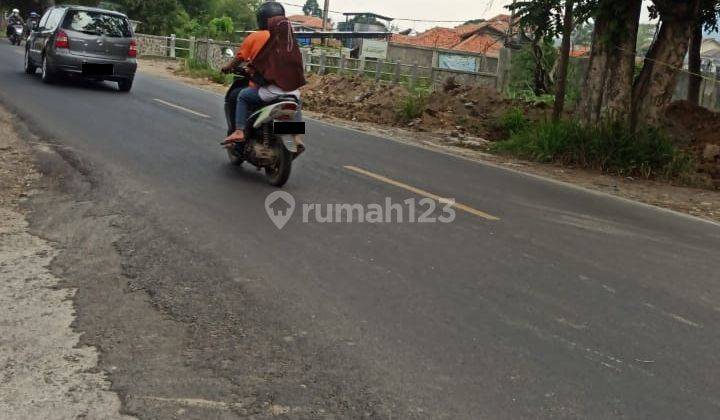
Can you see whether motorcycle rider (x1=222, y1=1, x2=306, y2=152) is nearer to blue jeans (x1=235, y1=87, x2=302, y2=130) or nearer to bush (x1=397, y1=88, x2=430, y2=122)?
blue jeans (x1=235, y1=87, x2=302, y2=130)

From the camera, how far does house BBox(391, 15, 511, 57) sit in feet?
167

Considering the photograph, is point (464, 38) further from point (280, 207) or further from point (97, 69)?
point (280, 207)

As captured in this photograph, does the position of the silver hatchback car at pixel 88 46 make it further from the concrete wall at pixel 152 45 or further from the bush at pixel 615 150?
the concrete wall at pixel 152 45

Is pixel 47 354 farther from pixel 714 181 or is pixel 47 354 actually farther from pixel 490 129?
pixel 490 129

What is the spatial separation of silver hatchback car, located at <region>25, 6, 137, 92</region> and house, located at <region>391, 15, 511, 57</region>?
31.8 m

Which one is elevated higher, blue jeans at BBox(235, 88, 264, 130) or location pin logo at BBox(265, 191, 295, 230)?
blue jeans at BBox(235, 88, 264, 130)

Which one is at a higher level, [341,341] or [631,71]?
[631,71]

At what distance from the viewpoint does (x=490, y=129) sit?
1622 centimetres

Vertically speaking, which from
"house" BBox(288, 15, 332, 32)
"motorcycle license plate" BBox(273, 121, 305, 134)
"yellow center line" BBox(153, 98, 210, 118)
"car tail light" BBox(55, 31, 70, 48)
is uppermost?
"house" BBox(288, 15, 332, 32)

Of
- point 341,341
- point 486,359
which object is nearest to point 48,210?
point 341,341

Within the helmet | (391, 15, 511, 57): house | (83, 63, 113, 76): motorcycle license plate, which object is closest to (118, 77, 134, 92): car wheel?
(83, 63, 113, 76): motorcycle license plate

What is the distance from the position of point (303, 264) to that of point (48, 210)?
8.67ft

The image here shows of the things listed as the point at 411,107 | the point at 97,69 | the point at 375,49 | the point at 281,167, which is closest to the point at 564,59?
the point at 411,107

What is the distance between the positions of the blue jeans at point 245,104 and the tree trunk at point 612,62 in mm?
6646
